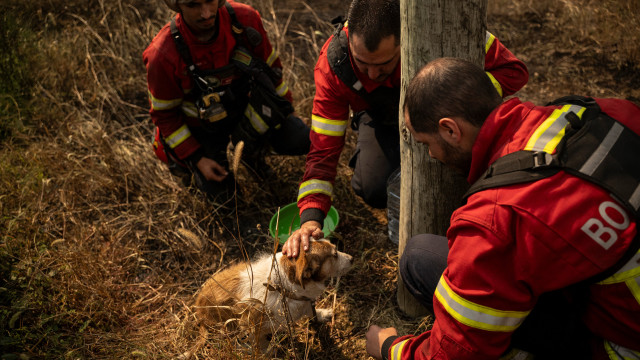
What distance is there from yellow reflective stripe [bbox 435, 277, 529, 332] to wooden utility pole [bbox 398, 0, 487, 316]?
919mm

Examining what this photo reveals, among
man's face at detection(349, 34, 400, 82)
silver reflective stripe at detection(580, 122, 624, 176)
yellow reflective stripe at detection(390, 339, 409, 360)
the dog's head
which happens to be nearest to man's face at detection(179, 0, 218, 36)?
man's face at detection(349, 34, 400, 82)

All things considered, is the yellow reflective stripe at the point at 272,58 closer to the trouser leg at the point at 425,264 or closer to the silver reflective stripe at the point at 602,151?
the trouser leg at the point at 425,264

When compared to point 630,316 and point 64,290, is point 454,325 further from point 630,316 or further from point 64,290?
point 64,290

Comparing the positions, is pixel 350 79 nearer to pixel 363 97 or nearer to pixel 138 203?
pixel 363 97

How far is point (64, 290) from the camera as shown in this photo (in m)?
3.12

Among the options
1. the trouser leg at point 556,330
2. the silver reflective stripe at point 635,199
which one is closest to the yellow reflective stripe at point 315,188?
the trouser leg at point 556,330

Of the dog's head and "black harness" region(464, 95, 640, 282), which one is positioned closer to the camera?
"black harness" region(464, 95, 640, 282)

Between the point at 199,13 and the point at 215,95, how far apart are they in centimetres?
71

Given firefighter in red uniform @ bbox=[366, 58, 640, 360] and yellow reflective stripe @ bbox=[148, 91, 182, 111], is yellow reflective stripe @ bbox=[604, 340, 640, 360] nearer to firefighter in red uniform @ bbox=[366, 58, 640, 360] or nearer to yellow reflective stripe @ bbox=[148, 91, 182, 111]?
firefighter in red uniform @ bbox=[366, 58, 640, 360]

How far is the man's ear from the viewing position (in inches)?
73.7

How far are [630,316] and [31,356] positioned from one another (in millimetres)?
3195

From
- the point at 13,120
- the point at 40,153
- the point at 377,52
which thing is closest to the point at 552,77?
the point at 377,52

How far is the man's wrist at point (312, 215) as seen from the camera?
292 centimetres

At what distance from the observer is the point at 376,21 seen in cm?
268
